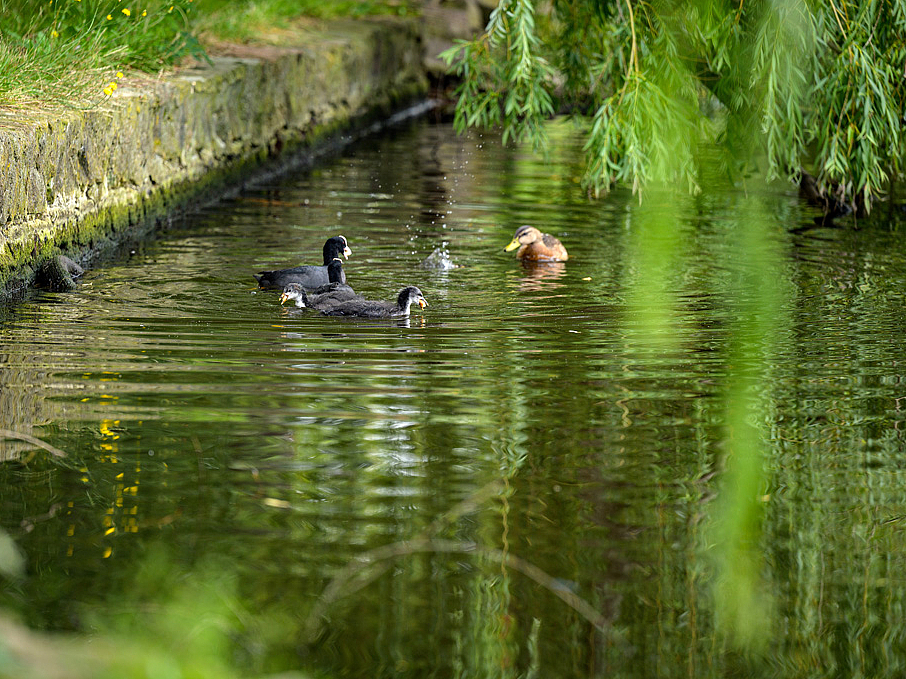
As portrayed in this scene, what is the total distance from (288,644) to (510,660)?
651 millimetres

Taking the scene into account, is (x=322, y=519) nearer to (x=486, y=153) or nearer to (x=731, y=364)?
(x=731, y=364)

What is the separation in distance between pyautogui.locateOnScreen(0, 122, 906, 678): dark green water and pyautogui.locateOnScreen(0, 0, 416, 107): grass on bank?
68.2 inches

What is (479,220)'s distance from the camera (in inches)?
517

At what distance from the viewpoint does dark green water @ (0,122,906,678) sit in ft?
13.4

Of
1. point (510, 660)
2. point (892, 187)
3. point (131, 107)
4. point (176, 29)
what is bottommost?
point (510, 660)

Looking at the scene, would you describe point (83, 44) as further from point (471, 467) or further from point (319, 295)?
point (471, 467)

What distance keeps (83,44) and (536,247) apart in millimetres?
4359

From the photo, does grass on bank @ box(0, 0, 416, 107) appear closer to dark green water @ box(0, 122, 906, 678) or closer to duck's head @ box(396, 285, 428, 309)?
dark green water @ box(0, 122, 906, 678)

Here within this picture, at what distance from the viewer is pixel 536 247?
10.8 meters

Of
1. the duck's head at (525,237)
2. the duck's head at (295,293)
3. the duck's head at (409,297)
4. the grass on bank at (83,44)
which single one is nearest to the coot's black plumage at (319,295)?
the duck's head at (295,293)

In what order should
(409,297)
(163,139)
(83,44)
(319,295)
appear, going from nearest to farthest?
(409,297)
(319,295)
(83,44)
(163,139)

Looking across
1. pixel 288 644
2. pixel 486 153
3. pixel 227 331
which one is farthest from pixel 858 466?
pixel 486 153

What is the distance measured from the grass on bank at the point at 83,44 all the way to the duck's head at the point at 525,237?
3549 mm

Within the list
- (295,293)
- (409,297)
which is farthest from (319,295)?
(409,297)
